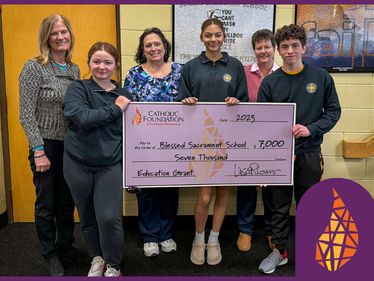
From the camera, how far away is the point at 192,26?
9.37 feet

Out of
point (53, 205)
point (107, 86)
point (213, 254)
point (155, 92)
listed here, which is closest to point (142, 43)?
point (155, 92)

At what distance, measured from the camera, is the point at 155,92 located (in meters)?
2.46

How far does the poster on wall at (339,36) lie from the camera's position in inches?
113

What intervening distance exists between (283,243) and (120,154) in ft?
3.82

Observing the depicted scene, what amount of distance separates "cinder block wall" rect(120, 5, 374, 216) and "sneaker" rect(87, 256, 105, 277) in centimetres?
84

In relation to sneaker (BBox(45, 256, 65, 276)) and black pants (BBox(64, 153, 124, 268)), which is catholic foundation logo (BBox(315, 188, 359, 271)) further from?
A: sneaker (BBox(45, 256, 65, 276))

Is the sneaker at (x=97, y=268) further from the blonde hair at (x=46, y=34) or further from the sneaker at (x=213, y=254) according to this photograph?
the blonde hair at (x=46, y=34)

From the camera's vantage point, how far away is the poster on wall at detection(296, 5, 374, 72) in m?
2.87

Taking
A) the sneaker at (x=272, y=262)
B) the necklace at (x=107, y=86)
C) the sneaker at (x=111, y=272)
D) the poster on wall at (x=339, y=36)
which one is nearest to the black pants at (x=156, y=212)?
the sneaker at (x=111, y=272)

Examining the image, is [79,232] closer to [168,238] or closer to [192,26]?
[168,238]

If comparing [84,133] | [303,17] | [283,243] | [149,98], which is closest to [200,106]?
[149,98]

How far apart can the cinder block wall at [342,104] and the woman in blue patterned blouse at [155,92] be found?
0.38 meters

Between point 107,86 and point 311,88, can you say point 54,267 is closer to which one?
point 107,86

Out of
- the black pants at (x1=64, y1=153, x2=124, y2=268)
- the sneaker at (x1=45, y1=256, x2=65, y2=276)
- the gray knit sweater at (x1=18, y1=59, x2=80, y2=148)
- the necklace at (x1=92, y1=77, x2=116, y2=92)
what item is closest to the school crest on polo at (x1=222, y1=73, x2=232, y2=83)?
the necklace at (x1=92, y1=77, x2=116, y2=92)
